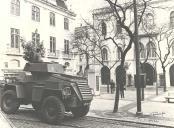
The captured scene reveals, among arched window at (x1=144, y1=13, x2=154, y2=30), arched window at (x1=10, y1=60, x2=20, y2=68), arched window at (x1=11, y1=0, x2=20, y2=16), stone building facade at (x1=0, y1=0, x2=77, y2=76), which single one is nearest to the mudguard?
stone building facade at (x1=0, y1=0, x2=77, y2=76)

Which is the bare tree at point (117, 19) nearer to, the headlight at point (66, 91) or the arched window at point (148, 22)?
the arched window at point (148, 22)

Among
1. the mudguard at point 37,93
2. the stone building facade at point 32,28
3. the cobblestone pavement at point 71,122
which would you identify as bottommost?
the cobblestone pavement at point 71,122

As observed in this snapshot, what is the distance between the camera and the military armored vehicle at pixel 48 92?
10.4 meters

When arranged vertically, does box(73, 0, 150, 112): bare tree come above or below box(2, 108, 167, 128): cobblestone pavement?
above

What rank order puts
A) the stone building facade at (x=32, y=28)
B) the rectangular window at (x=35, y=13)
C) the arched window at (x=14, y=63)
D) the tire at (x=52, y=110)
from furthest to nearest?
the rectangular window at (x=35, y=13) → the arched window at (x=14, y=63) → the stone building facade at (x=32, y=28) → the tire at (x=52, y=110)

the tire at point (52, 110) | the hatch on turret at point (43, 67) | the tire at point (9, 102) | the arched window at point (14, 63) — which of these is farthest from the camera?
the arched window at point (14, 63)

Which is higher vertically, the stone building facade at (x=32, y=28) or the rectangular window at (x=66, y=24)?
the rectangular window at (x=66, y=24)

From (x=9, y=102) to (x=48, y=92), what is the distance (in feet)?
6.89

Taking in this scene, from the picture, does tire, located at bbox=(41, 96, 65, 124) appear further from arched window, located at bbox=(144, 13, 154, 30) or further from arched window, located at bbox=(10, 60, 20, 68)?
arched window, located at bbox=(144, 13, 154, 30)

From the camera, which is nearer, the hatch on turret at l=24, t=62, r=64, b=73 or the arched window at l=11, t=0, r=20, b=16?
the hatch on turret at l=24, t=62, r=64, b=73

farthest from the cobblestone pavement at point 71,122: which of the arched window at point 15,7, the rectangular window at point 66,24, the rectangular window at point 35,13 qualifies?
the rectangular window at point 66,24

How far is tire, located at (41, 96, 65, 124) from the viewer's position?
1030 cm

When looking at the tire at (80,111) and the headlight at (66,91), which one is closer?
the headlight at (66,91)

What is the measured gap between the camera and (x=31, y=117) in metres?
11.2
